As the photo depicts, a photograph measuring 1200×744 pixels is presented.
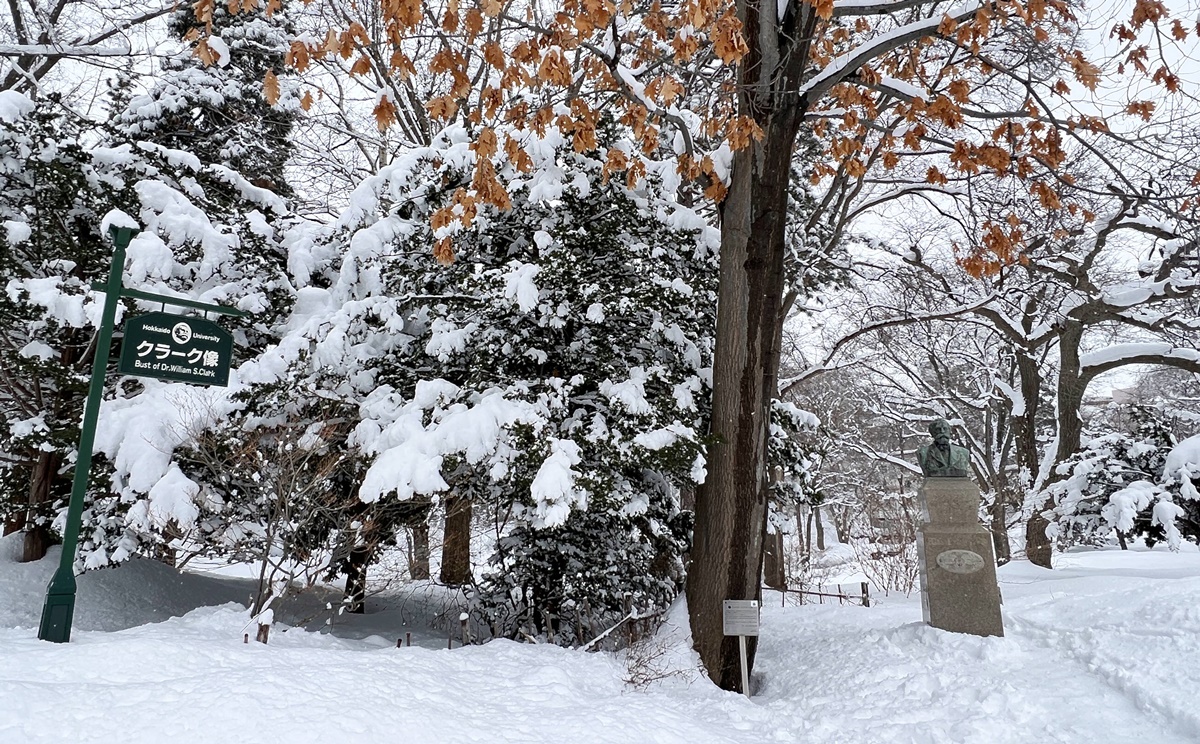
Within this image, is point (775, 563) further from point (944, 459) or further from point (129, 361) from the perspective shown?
point (129, 361)

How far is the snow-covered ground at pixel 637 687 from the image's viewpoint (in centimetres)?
350

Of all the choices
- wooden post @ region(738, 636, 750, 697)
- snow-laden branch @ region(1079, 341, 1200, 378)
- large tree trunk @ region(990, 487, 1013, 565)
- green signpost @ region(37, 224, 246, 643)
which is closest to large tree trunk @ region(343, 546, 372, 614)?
green signpost @ region(37, 224, 246, 643)

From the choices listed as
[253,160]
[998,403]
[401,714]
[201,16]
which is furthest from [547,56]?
[998,403]

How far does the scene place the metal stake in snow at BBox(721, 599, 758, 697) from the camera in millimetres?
6254

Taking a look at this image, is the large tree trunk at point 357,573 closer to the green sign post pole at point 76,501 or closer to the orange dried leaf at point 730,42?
the green sign post pole at point 76,501

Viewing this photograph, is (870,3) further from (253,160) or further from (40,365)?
(253,160)

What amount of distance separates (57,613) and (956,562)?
723cm

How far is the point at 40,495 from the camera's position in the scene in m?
9.19

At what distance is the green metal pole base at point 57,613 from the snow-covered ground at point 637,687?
0.12 metres

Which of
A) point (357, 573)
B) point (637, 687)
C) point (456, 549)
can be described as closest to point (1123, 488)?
point (637, 687)

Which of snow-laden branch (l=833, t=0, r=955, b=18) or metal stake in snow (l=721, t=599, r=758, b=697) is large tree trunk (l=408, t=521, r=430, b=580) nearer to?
metal stake in snow (l=721, t=599, r=758, b=697)

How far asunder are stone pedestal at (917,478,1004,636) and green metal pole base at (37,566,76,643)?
22.6ft

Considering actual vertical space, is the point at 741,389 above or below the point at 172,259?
below

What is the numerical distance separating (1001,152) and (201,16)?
664 cm
